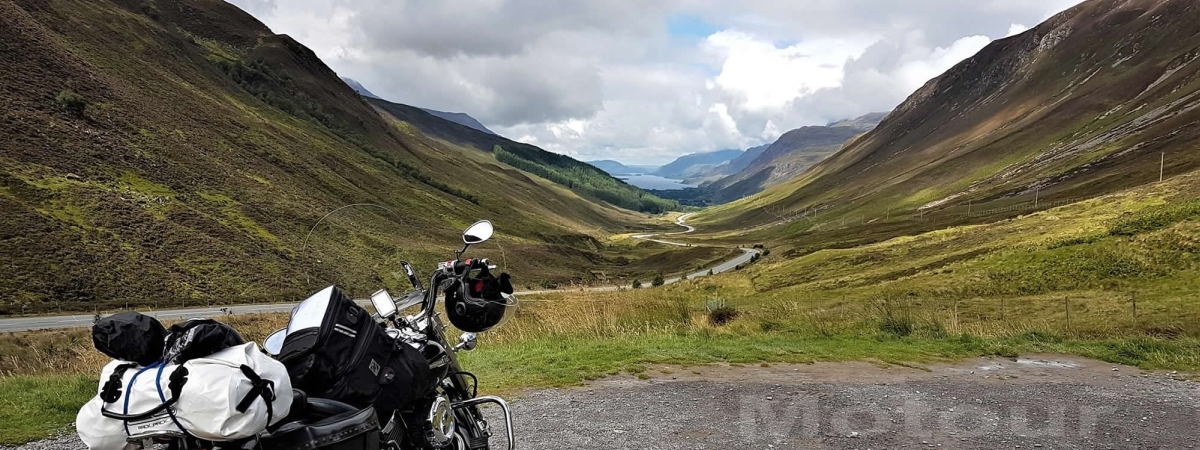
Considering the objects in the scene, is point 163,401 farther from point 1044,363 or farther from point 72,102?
point 72,102

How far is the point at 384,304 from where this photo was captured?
3.88m

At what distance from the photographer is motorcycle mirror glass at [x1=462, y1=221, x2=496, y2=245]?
412cm

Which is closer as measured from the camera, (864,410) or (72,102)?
(864,410)

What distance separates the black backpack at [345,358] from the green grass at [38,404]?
5589 mm

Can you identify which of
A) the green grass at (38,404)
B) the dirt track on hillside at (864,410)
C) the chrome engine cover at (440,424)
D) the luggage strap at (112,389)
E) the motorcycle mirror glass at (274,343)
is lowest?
the green grass at (38,404)

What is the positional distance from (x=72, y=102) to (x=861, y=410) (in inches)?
3490

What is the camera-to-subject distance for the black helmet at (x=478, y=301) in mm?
3912

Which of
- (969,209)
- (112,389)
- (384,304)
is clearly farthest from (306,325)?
(969,209)

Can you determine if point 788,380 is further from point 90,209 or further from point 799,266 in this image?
point 90,209

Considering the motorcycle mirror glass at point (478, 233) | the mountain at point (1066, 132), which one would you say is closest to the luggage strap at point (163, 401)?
the motorcycle mirror glass at point (478, 233)

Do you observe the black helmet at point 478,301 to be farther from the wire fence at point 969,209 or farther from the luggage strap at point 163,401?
the wire fence at point 969,209

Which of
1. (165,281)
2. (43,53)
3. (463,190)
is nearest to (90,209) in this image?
(165,281)

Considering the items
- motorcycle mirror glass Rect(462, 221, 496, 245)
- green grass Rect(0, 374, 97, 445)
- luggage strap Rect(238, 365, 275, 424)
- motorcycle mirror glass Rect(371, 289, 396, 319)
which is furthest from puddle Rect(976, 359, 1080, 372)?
green grass Rect(0, 374, 97, 445)

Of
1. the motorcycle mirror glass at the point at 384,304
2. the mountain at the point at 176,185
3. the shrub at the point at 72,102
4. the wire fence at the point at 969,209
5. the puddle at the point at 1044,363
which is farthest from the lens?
the wire fence at the point at 969,209
